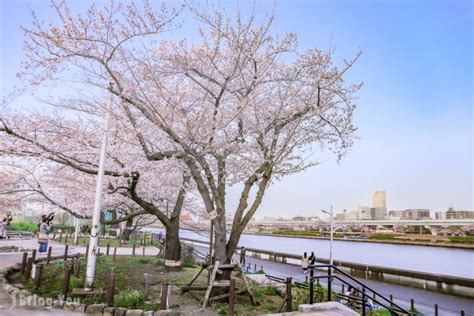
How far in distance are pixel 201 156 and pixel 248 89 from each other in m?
2.34

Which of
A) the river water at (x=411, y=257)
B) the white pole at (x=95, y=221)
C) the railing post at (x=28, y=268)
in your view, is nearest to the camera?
the white pole at (x=95, y=221)

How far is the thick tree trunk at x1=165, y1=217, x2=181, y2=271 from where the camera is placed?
44.1 ft

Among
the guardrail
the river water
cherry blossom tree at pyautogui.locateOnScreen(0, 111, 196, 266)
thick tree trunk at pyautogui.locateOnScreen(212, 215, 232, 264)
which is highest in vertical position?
cherry blossom tree at pyautogui.locateOnScreen(0, 111, 196, 266)

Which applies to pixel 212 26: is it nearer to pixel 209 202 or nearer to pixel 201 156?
pixel 201 156

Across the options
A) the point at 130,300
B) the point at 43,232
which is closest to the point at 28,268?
the point at 130,300

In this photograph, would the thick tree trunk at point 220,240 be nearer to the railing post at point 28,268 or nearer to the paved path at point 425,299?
the railing post at point 28,268

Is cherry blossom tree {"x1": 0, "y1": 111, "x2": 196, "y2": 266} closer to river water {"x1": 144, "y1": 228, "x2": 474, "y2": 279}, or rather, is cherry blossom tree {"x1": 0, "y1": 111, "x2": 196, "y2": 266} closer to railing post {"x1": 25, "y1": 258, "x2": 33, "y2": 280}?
railing post {"x1": 25, "y1": 258, "x2": 33, "y2": 280}

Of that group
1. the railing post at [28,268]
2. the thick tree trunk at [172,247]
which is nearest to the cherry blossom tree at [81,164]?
the thick tree trunk at [172,247]

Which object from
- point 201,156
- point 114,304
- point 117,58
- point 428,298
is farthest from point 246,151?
point 428,298

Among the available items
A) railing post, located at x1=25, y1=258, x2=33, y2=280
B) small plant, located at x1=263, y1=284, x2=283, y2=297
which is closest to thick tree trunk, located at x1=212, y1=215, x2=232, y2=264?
small plant, located at x1=263, y1=284, x2=283, y2=297

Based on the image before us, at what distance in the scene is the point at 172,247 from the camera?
13.8m

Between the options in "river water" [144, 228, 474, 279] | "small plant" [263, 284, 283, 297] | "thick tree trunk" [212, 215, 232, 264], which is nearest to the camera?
"thick tree trunk" [212, 215, 232, 264]

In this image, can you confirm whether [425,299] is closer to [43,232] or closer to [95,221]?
[95,221]

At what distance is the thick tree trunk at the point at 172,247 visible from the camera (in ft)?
44.1
